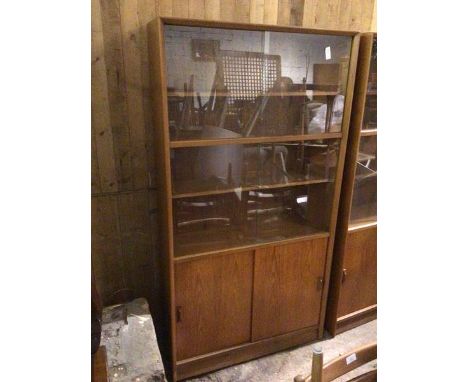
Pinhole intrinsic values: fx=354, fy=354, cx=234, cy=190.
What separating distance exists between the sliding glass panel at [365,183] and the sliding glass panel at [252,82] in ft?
0.96

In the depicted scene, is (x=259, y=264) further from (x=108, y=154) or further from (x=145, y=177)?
(x=108, y=154)

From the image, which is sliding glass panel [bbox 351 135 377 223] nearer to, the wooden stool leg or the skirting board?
the skirting board

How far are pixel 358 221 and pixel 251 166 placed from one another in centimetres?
76

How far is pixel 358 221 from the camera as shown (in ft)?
7.06

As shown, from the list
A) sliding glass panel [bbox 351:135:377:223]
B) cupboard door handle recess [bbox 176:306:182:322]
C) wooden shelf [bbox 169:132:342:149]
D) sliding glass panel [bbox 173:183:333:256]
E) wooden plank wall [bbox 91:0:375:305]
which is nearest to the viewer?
wooden shelf [bbox 169:132:342:149]

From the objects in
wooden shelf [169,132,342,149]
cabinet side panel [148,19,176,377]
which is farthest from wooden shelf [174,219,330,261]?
wooden shelf [169,132,342,149]

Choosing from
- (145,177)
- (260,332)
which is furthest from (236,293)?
(145,177)

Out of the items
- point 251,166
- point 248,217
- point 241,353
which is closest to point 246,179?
point 251,166

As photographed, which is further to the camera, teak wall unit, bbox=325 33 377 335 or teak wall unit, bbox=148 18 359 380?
teak wall unit, bbox=325 33 377 335

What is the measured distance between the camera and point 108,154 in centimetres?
183

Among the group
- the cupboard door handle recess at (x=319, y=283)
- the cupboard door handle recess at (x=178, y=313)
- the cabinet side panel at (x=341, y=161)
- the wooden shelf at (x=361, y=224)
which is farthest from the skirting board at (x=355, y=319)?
the cupboard door handle recess at (x=178, y=313)

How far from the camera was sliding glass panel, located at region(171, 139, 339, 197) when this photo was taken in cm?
183

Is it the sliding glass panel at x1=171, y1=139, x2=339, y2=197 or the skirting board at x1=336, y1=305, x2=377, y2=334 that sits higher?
the sliding glass panel at x1=171, y1=139, x2=339, y2=197

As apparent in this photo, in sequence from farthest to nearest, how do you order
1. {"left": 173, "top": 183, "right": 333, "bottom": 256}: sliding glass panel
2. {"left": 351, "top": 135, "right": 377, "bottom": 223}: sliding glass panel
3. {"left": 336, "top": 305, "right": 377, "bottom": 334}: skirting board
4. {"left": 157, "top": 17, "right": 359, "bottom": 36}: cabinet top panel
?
{"left": 336, "top": 305, "right": 377, "bottom": 334}: skirting board, {"left": 351, "top": 135, "right": 377, "bottom": 223}: sliding glass panel, {"left": 173, "top": 183, "right": 333, "bottom": 256}: sliding glass panel, {"left": 157, "top": 17, "right": 359, "bottom": 36}: cabinet top panel
